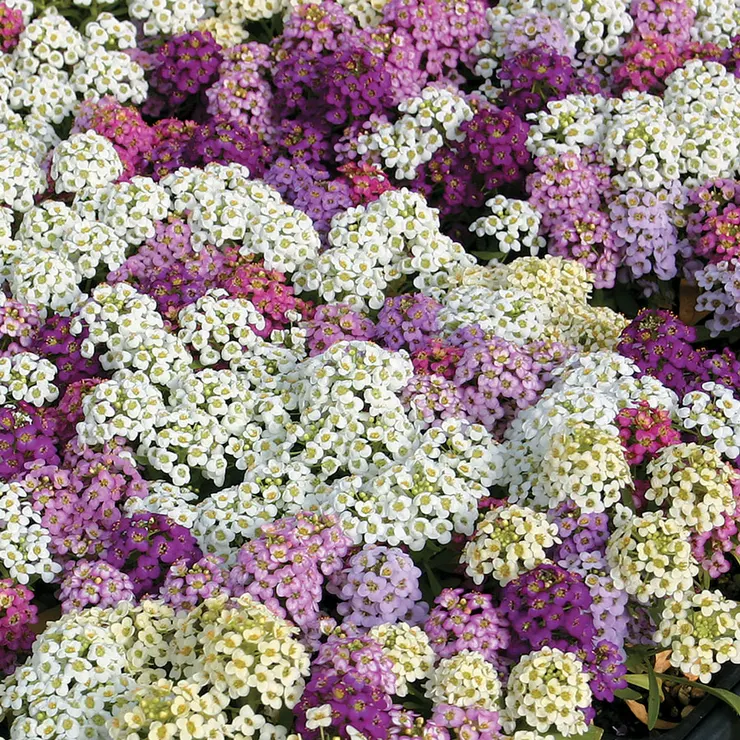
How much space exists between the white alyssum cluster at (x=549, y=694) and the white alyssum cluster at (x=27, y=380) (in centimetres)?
209

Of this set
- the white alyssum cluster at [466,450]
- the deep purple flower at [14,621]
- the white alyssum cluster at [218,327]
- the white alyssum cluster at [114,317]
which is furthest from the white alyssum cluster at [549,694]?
the white alyssum cluster at [114,317]

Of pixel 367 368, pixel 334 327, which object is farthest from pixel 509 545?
pixel 334 327

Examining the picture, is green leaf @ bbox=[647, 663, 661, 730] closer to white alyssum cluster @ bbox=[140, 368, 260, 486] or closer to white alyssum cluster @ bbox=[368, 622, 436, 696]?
white alyssum cluster @ bbox=[368, 622, 436, 696]

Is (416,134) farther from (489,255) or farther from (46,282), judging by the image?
(46,282)

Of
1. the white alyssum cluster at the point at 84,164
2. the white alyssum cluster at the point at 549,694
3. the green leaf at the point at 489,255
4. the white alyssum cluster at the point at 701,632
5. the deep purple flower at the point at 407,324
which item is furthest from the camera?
the green leaf at the point at 489,255

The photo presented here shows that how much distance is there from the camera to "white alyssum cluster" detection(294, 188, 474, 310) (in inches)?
196

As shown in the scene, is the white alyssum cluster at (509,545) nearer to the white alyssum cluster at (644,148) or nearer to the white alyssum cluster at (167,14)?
the white alyssum cluster at (644,148)

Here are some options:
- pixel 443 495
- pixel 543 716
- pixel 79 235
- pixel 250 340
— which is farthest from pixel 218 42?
pixel 543 716

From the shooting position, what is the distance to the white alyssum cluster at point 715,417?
417cm

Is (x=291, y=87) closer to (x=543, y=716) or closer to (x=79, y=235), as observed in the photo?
(x=79, y=235)

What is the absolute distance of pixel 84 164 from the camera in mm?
5227

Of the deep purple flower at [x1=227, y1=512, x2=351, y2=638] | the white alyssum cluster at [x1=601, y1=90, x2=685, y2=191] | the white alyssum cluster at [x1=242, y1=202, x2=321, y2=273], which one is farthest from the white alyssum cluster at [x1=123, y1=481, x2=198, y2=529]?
the white alyssum cluster at [x1=601, y1=90, x2=685, y2=191]

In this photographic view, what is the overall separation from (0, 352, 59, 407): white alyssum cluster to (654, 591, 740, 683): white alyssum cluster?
2371 millimetres

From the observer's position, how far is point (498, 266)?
207 inches
